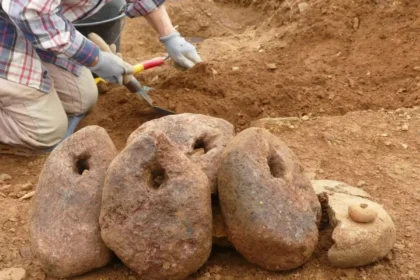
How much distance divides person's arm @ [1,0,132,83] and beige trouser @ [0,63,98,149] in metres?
0.34

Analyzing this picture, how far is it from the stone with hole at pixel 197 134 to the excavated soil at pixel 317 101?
13.3 inches

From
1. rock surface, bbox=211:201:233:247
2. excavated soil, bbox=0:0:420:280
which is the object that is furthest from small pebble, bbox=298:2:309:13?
rock surface, bbox=211:201:233:247

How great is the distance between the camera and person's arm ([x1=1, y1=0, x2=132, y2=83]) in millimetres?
2324

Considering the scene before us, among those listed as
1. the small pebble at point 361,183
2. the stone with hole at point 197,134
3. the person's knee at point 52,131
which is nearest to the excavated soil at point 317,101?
the small pebble at point 361,183

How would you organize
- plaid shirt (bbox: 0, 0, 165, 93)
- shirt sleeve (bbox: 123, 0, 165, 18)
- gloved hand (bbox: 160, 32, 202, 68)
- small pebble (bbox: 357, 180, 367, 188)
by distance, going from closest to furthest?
small pebble (bbox: 357, 180, 367, 188) → plaid shirt (bbox: 0, 0, 165, 93) → shirt sleeve (bbox: 123, 0, 165, 18) → gloved hand (bbox: 160, 32, 202, 68)

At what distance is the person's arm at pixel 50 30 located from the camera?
2.32 m

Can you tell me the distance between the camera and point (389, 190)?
85.2 inches

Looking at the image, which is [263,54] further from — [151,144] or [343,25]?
[151,144]

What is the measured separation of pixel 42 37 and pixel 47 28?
5 centimetres

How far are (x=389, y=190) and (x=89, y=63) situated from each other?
145 centimetres

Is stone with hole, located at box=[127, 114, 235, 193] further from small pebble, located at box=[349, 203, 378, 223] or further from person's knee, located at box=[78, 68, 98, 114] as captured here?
person's knee, located at box=[78, 68, 98, 114]

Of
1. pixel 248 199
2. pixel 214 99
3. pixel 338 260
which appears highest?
pixel 248 199

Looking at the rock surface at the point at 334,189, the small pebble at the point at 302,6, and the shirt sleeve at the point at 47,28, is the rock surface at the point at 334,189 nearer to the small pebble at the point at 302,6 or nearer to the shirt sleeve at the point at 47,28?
the shirt sleeve at the point at 47,28

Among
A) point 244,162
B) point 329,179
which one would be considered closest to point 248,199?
point 244,162
